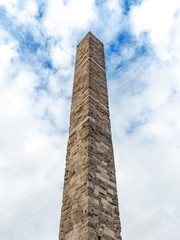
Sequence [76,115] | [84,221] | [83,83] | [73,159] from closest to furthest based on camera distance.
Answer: [84,221], [73,159], [76,115], [83,83]

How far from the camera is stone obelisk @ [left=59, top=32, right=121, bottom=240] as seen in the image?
215 inches

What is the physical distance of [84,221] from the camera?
530 centimetres

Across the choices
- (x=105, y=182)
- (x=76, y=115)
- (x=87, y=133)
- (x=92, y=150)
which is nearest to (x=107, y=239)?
(x=105, y=182)

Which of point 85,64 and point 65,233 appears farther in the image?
point 85,64

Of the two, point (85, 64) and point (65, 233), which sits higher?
point (85, 64)

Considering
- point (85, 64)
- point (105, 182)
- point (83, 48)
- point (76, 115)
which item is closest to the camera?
point (105, 182)

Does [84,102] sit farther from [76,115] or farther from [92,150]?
[92,150]

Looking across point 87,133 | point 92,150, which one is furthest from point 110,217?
point 87,133

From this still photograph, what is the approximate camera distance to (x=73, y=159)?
277 inches

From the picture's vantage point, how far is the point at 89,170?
617 centimetres

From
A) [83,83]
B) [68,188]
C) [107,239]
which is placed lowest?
[107,239]

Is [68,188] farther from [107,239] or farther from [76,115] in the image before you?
[76,115]

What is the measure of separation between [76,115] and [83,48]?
4.34 metres

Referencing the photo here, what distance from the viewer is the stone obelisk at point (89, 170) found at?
5469mm
